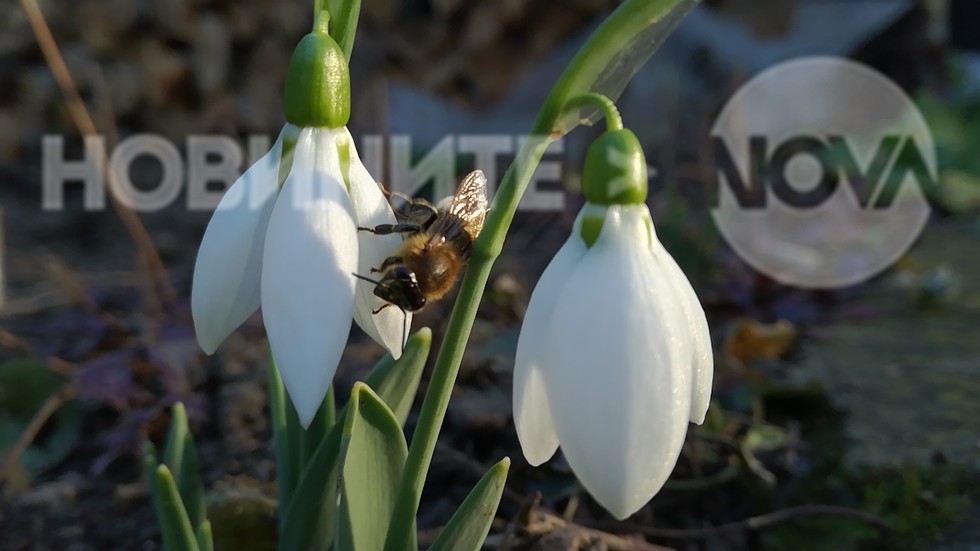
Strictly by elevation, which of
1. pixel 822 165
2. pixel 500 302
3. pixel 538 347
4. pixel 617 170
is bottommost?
pixel 500 302

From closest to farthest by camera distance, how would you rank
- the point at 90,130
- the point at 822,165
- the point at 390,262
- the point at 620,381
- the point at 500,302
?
the point at 620,381, the point at 390,262, the point at 500,302, the point at 90,130, the point at 822,165

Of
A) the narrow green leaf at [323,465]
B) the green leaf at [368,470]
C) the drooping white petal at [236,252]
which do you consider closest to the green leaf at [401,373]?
the narrow green leaf at [323,465]

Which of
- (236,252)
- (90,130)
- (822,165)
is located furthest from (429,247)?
(822,165)

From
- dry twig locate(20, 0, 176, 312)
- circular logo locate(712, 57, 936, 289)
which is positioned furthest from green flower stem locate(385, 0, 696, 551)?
circular logo locate(712, 57, 936, 289)

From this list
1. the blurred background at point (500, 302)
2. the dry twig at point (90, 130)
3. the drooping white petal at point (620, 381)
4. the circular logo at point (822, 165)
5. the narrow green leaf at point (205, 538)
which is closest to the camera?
the drooping white petal at point (620, 381)

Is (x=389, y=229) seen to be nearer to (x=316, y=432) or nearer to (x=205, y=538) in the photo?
(x=316, y=432)

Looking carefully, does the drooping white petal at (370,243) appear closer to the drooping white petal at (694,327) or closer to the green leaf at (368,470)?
the green leaf at (368,470)

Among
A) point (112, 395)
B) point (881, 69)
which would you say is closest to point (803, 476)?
point (112, 395)
